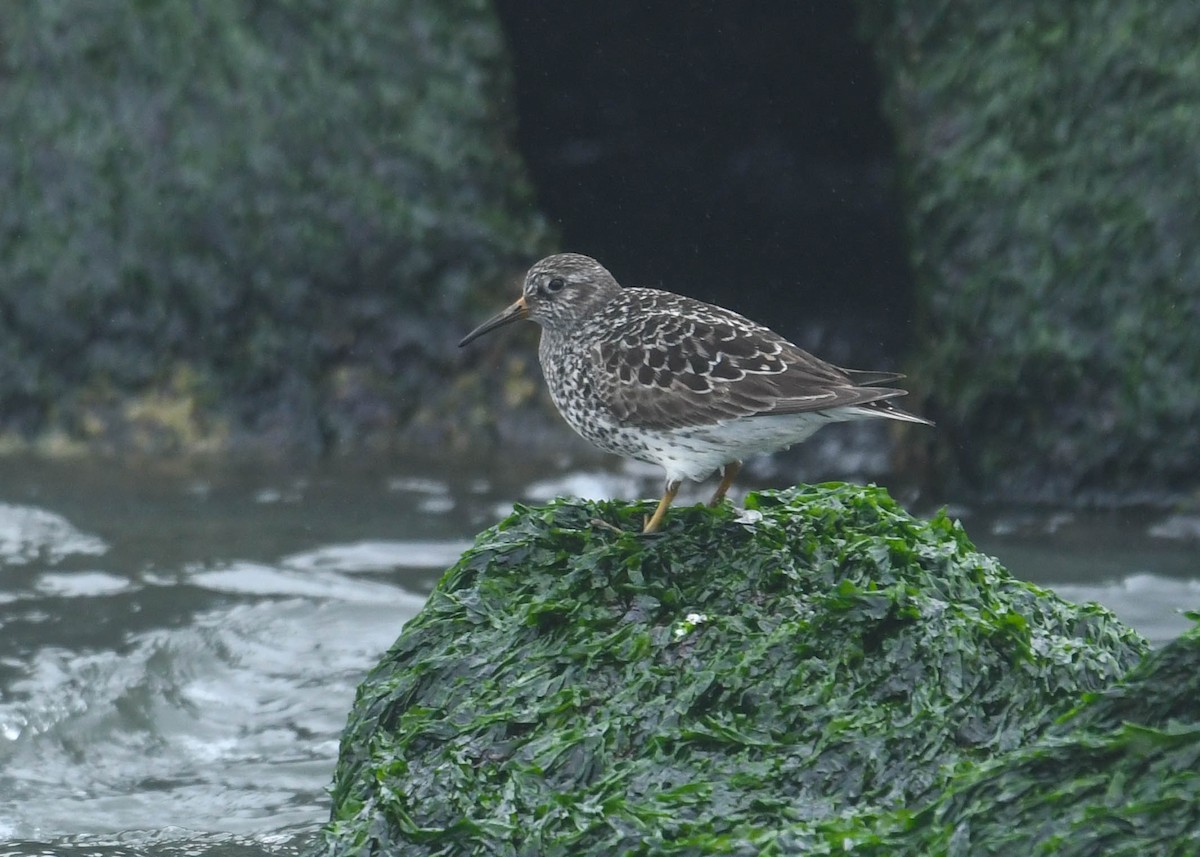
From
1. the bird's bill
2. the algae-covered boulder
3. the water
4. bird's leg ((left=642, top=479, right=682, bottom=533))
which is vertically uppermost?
the bird's bill

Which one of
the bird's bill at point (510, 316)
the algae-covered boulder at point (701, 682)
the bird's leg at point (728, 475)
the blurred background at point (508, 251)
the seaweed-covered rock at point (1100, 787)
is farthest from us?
the blurred background at point (508, 251)

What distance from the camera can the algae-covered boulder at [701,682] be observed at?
3.53 m

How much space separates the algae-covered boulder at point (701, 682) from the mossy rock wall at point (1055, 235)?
3260 millimetres

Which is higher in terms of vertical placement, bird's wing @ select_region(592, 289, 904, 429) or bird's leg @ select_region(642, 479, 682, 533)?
bird's wing @ select_region(592, 289, 904, 429)

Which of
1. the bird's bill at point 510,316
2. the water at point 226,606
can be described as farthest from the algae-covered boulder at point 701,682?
the water at point 226,606

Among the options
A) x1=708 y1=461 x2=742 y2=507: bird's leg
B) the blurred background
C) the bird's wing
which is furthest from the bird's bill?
the blurred background

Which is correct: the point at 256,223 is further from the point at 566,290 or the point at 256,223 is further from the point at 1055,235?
the point at 1055,235

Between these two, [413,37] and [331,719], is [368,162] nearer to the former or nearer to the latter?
[413,37]

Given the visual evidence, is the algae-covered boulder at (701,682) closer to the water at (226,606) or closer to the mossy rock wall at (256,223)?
the water at (226,606)

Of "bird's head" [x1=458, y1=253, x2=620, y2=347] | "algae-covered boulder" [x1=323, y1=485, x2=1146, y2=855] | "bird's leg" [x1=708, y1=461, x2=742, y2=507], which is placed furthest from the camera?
"bird's head" [x1=458, y1=253, x2=620, y2=347]

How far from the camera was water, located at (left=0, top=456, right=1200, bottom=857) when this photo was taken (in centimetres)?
564

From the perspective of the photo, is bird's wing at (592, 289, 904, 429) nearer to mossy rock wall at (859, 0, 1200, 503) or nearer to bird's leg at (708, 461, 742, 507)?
bird's leg at (708, 461, 742, 507)

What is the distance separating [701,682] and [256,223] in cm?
526

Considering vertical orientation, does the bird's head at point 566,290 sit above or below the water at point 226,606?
above
